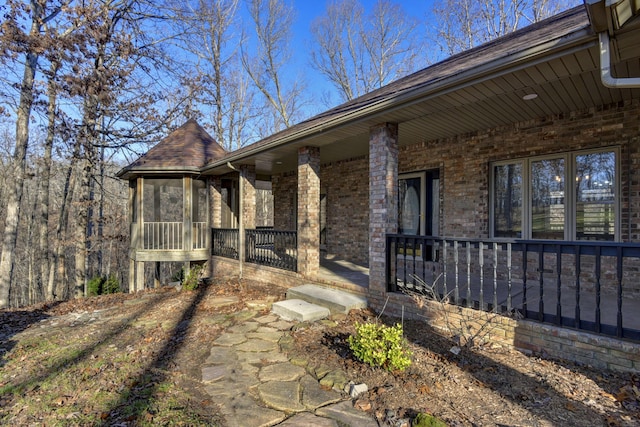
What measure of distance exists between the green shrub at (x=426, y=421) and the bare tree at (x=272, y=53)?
1959cm

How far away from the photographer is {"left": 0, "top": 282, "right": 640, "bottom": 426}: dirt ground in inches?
101

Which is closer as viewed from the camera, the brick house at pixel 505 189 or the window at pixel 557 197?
the brick house at pixel 505 189

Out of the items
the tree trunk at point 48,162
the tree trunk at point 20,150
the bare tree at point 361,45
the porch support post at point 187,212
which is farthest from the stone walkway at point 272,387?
the bare tree at point 361,45

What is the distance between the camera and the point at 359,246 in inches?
352

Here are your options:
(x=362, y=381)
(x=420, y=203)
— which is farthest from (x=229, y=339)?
(x=420, y=203)

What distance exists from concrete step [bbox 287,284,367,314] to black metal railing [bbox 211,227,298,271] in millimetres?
999

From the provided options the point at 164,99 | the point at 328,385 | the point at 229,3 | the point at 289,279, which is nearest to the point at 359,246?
the point at 289,279

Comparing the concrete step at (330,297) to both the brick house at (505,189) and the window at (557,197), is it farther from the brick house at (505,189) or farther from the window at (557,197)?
the window at (557,197)

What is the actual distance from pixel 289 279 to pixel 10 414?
466 cm

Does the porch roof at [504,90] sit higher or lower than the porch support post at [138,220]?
higher

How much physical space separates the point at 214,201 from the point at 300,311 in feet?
20.7

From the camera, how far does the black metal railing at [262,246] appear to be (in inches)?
286

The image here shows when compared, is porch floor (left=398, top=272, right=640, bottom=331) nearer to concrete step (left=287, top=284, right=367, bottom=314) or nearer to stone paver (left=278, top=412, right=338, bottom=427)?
concrete step (left=287, top=284, right=367, bottom=314)

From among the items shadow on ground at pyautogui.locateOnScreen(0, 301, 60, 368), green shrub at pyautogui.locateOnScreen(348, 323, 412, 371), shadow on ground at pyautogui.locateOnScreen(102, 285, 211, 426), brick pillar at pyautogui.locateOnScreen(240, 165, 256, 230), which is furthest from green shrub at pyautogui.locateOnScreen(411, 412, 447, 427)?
brick pillar at pyautogui.locateOnScreen(240, 165, 256, 230)
